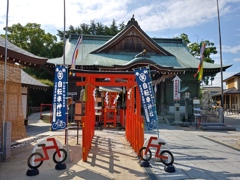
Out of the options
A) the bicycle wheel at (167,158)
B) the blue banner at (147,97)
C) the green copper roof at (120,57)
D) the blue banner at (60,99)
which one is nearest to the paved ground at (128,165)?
the bicycle wheel at (167,158)

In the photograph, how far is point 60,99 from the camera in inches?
229

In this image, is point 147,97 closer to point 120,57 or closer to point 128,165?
point 128,165

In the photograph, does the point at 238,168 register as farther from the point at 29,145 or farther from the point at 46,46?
the point at 46,46

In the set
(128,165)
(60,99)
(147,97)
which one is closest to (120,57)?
(147,97)

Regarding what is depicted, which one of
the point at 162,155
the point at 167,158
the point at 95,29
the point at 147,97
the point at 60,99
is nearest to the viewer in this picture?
the point at 167,158

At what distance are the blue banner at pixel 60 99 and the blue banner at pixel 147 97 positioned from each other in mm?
2129

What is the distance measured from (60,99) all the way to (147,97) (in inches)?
96.7

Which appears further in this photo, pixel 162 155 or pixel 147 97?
pixel 147 97

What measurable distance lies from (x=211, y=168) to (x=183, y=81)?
44.8 ft

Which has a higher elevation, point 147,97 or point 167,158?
point 147,97

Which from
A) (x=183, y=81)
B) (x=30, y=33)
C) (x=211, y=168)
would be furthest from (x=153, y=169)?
(x=30, y=33)

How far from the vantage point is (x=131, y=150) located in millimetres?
7309

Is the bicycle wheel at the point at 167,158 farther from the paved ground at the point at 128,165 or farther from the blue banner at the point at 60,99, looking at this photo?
Result: the blue banner at the point at 60,99

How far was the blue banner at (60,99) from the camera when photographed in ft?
18.4
